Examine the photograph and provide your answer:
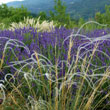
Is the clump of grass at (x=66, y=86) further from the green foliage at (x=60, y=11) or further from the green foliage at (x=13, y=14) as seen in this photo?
the green foliage at (x=60, y=11)

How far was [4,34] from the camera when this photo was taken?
402 cm

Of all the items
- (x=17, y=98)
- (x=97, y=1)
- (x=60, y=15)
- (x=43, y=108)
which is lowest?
(x=97, y=1)

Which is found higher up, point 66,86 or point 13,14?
point 66,86

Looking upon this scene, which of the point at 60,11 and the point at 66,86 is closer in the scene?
the point at 66,86

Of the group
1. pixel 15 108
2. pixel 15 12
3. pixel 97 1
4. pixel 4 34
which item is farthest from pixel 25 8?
pixel 97 1

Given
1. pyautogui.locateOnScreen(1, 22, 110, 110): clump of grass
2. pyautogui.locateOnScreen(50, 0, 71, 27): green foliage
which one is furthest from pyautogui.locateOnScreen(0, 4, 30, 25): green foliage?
pyautogui.locateOnScreen(1, 22, 110, 110): clump of grass

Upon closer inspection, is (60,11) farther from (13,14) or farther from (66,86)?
(66,86)

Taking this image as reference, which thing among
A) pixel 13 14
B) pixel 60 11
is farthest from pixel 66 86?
pixel 60 11

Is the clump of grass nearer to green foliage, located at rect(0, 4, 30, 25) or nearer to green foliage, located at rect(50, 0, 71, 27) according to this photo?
green foliage, located at rect(0, 4, 30, 25)

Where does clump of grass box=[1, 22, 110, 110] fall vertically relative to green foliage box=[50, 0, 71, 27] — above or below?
above

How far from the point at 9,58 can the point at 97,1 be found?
13526cm

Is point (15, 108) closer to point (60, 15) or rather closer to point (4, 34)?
point (4, 34)

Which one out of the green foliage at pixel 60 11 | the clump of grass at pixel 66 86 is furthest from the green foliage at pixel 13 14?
the clump of grass at pixel 66 86

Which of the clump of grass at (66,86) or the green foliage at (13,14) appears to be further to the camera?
the green foliage at (13,14)
